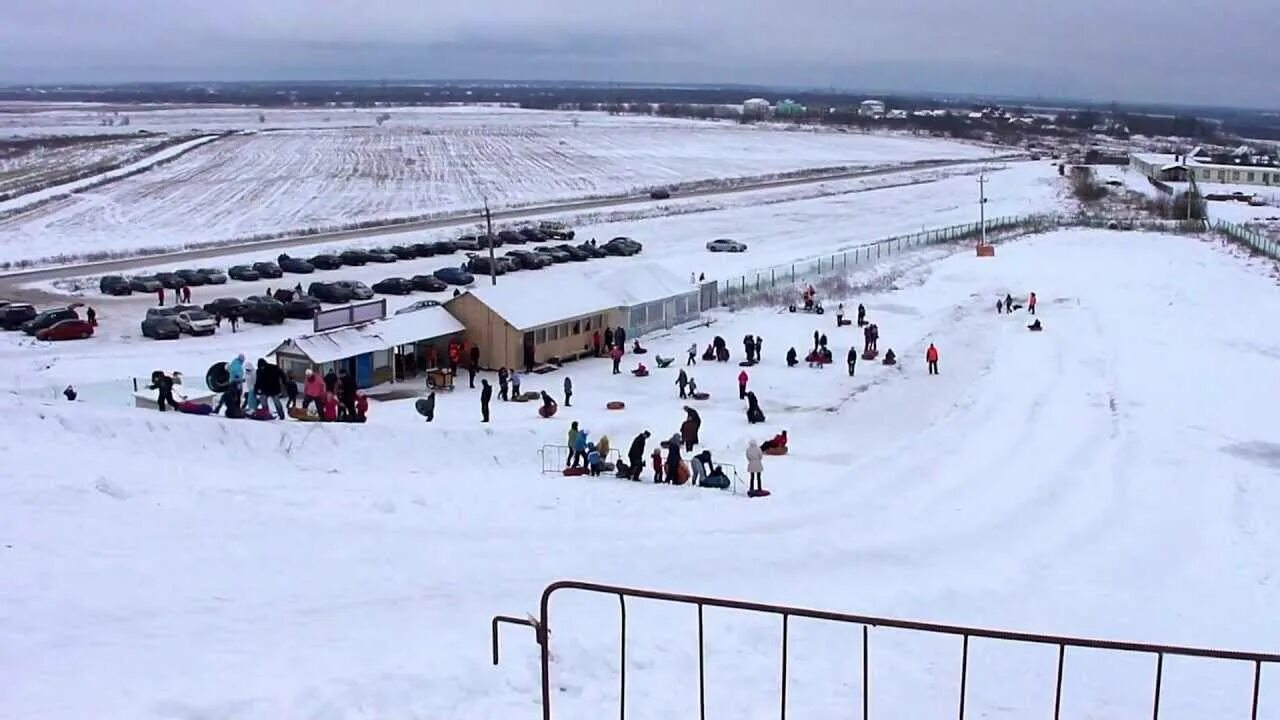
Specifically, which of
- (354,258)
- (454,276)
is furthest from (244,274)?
(454,276)

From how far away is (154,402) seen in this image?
62.2ft

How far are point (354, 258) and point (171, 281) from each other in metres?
8.76

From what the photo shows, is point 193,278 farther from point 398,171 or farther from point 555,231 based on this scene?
point 398,171

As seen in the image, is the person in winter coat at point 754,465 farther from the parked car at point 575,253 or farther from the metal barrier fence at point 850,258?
the parked car at point 575,253

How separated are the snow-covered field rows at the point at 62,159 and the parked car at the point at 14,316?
44.9 m

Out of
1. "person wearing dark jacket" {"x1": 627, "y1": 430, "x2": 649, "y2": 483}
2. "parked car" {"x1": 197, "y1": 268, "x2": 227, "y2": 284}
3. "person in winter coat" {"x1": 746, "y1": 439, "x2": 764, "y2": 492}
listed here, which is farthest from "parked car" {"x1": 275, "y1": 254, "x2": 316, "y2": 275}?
"person in winter coat" {"x1": 746, "y1": 439, "x2": 764, "y2": 492}

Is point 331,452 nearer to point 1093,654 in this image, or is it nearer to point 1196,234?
point 1093,654

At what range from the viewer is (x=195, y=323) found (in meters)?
30.9

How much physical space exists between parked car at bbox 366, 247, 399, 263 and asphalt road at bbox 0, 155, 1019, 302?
565 centimetres

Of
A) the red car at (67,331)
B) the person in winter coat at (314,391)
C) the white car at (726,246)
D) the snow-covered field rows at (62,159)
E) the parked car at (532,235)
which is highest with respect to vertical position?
the snow-covered field rows at (62,159)

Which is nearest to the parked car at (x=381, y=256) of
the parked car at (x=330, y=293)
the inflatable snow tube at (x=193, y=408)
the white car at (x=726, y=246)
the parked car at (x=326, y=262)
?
the parked car at (x=326, y=262)

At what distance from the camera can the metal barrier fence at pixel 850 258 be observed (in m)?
38.7

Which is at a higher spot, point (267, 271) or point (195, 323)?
point (267, 271)

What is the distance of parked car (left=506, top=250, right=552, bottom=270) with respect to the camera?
148 feet
